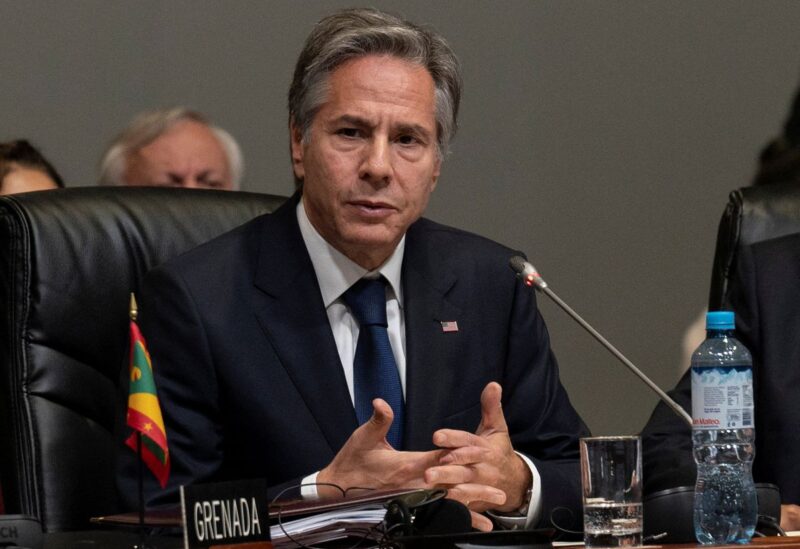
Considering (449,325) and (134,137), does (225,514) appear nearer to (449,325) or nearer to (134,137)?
(449,325)

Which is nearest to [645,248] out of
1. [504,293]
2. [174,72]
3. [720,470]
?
[174,72]

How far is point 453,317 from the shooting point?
254cm

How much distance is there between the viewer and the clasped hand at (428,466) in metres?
2.00

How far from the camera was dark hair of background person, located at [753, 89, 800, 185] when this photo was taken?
12.2ft

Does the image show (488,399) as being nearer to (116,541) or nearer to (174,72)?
(116,541)

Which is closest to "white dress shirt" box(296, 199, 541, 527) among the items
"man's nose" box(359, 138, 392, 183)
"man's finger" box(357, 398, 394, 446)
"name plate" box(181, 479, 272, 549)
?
"man's nose" box(359, 138, 392, 183)

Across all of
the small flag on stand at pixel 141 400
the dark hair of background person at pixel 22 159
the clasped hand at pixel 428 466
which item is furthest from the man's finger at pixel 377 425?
the dark hair of background person at pixel 22 159

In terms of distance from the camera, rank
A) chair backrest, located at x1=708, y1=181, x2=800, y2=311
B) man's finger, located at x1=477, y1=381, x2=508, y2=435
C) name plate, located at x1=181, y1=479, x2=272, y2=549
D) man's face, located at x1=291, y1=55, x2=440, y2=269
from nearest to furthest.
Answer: name plate, located at x1=181, y1=479, x2=272, y2=549
man's finger, located at x1=477, y1=381, x2=508, y2=435
man's face, located at x1=291, y1=55, x2=440, y2=269
chair backrest, located at x1=708, y1=181, x2=800, y2=311

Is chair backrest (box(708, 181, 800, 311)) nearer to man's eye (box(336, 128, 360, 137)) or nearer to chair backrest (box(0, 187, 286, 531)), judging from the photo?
man's eye (box(336, 128, 360, 137))

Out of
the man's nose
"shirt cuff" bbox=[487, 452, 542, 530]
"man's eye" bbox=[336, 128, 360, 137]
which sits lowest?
"shirt cuff" bbox=[487, 452, 542, 530]

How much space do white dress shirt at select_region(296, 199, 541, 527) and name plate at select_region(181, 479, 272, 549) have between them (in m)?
0.77

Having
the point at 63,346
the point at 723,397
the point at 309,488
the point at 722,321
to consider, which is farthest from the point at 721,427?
the point at 63,346

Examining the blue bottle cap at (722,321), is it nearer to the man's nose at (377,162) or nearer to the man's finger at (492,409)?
the man's finger at (492,409)

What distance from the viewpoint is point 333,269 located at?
8.11 feet
